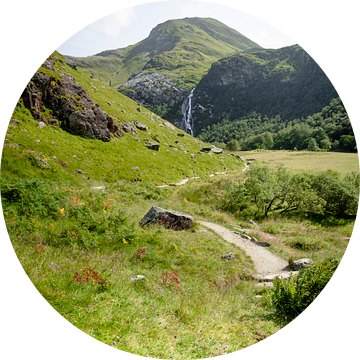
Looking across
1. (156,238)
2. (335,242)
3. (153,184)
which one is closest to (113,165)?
(153,184)

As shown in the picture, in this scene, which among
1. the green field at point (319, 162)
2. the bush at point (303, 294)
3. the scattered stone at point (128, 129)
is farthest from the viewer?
the green field at point (319, 162)

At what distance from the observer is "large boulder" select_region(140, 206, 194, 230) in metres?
13.5

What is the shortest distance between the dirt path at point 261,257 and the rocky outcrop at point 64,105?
31.9 m

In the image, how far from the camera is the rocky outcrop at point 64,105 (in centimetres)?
3058

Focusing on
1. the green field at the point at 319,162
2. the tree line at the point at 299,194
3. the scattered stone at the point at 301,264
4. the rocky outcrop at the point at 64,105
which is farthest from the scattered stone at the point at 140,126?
the scattered stone at the point at 301,264

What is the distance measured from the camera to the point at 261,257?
13.0 metres

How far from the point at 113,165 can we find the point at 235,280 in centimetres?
2896

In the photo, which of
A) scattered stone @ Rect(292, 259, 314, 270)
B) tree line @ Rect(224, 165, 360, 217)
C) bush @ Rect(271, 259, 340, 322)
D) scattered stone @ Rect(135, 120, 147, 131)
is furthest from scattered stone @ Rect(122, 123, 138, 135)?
bush @ Rect(271, 259, 340, 322)

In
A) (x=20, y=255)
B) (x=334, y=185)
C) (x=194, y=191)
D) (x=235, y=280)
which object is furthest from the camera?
(x=194, y=191)

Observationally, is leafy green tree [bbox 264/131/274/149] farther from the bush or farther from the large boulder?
the bush

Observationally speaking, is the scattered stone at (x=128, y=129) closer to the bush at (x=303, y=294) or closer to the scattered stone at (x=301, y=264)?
the scattered stone at (x=301, y=264)

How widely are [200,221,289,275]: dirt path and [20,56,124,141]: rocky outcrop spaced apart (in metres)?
31.9

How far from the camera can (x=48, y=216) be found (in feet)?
31.1

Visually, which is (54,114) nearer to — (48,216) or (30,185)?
(30,185)
